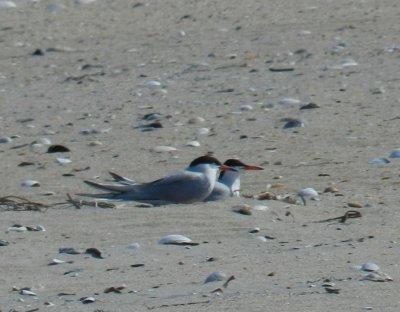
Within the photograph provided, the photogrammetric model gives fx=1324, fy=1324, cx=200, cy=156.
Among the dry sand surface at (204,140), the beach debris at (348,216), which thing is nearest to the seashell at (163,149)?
the dry sand surface at (204,140)

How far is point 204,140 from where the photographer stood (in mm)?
8430

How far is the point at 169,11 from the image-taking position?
549 inches

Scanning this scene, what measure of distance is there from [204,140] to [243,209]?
2.28 m

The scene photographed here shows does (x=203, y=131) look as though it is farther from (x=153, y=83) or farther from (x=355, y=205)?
(x=355, y=205)

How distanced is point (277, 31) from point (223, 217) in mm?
6631

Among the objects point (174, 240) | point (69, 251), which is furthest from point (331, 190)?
point (69, 251)

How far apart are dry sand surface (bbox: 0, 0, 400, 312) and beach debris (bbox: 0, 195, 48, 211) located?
82mm

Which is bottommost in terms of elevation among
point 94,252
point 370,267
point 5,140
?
point 5,140

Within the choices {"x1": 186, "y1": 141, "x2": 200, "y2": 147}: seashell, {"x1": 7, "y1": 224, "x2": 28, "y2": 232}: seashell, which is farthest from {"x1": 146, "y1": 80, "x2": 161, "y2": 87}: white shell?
{"x1": 7, "y1": 224, "x2": 28, "y2": 232}: seashell

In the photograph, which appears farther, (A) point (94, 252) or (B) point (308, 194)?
(B) point (308, 194)

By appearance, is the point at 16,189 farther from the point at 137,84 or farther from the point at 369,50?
the point at 369,50

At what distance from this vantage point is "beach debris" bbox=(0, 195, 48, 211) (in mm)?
6332

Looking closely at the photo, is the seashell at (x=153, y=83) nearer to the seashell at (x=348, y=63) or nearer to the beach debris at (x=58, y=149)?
the seashell at (x=348, y=63)

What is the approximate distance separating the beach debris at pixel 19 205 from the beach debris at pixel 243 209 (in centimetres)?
94
